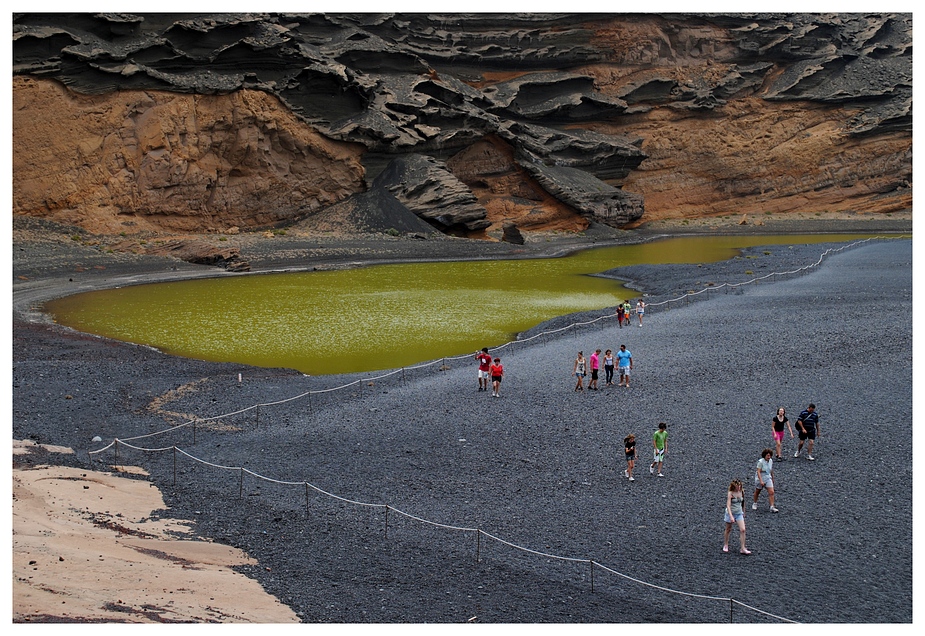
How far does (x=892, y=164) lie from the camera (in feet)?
281

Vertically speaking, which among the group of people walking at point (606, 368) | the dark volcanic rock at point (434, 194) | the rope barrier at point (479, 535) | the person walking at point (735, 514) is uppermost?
the dark volcanic rock at point (434, 194)

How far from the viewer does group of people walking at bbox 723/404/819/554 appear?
13.6 m

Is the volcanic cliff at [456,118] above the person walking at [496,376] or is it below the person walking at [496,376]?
above

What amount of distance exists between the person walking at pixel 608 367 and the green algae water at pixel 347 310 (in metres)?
7.52

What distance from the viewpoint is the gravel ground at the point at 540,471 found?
41.6 ft

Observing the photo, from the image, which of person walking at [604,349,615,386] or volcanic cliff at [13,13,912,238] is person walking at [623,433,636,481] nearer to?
person walking at [604,349,615,386]

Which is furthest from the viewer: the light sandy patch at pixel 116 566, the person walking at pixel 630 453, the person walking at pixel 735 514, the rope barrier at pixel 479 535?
the person walking at pixel 630 453

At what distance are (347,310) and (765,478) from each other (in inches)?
1041

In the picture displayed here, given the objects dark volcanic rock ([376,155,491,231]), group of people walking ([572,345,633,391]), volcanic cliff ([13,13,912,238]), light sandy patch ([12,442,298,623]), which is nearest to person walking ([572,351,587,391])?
group of people walking ([572,345,633,391])

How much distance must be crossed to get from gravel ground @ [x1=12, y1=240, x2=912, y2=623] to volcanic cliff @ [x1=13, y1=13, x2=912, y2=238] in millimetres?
36314

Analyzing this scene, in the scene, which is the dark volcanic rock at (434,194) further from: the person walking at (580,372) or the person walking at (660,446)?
the person walking at (660,446)

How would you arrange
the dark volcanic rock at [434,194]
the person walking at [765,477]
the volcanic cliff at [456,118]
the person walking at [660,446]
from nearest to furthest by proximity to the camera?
the person walking at [765,477]
the person walking at [660,446]
the volcanic cliff at [456,118]
the dark volcanic rock at [434,194]

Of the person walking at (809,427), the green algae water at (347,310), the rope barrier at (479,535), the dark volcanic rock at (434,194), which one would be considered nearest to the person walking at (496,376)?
the rope barrier at (479,535)

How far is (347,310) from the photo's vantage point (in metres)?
39.9
